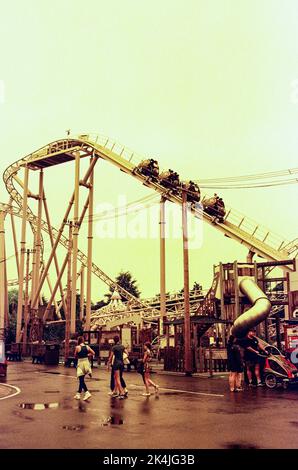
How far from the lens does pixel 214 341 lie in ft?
112

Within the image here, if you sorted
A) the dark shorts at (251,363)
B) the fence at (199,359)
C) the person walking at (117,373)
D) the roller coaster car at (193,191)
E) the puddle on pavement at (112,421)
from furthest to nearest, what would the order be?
1. the roller coaster car at (193,191)
2. the fence at (199,359)
3. the dark shorts at (251,363)
4. the person walking at (117,373)
5. the puddle on pavement at (112,421)

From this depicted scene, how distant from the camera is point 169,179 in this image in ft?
128

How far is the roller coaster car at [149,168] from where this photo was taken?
3950 centimetres

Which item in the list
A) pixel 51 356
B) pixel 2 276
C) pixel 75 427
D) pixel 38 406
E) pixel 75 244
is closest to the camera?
pixel 75 427

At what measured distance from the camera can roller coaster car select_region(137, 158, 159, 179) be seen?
39500 mm

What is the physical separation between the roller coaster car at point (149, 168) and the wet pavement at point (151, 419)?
895 inches

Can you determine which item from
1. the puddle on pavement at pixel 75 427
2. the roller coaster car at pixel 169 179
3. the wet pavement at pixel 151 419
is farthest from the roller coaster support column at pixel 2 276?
the puddle on pavement at pixel 75 427

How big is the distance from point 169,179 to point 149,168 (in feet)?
5.70

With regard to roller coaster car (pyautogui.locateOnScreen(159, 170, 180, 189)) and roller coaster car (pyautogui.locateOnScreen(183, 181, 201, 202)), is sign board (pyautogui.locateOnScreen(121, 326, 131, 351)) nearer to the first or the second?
roller coaster car (pyautogui.locateOnScreen(183, 181, 201, 202))

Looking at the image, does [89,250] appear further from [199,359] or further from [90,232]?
[199,359]

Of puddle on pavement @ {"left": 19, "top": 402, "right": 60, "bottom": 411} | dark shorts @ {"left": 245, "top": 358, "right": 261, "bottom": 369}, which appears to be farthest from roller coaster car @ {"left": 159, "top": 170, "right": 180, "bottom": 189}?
puddle on pavement @ {"left": 19, "top": 402, "right": 60, "bottom": 411}

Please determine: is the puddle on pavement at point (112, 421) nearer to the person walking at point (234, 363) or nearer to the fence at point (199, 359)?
the person walking at point (234, 363)

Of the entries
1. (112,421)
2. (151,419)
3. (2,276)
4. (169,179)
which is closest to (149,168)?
(169,179)
